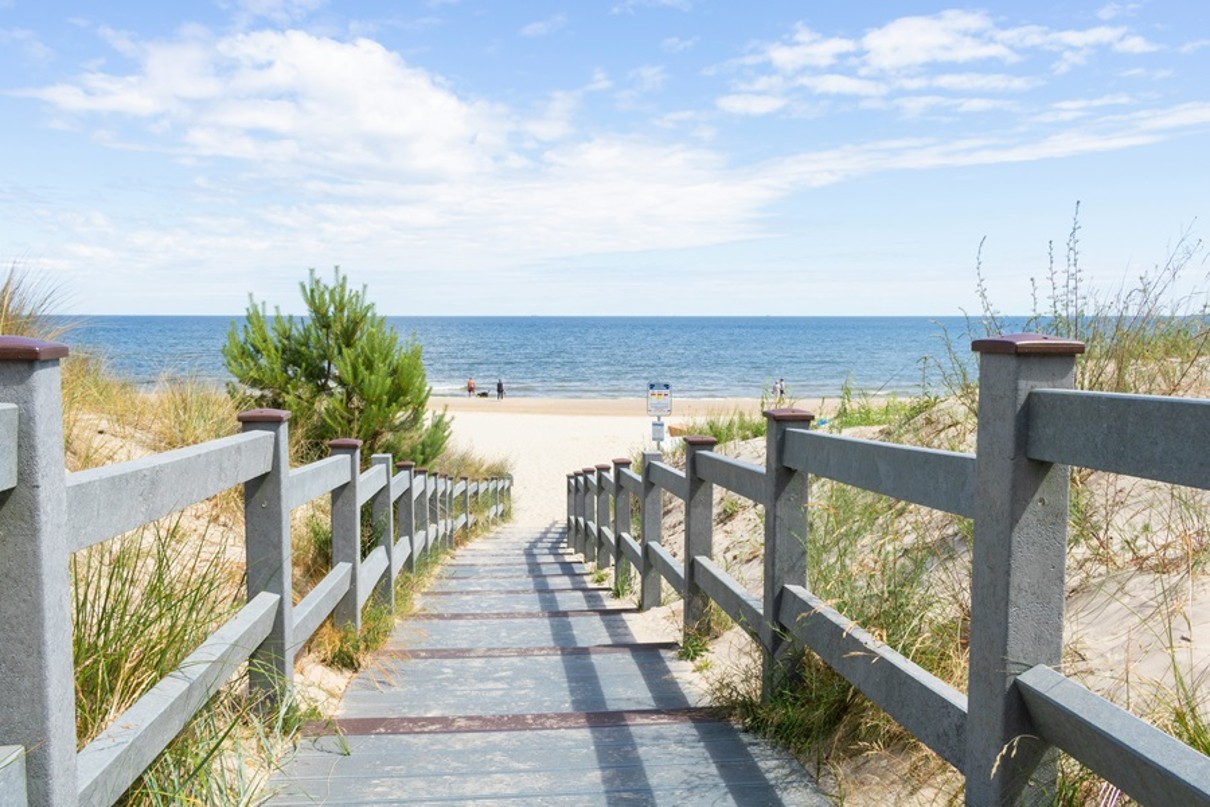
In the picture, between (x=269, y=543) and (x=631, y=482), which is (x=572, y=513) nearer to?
(x=631, y=482)

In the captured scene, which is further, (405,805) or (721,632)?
(721,632)

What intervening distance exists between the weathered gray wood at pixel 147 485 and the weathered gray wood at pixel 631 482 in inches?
170

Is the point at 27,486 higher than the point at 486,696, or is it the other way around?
the point at 27,486

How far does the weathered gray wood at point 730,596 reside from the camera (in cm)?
457

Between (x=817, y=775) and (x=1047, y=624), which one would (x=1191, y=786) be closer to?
(x=1047, y=624)

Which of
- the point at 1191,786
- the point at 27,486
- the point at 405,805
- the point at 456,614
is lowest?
the point at 456,614

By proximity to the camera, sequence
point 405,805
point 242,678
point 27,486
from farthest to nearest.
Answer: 1. point 242,678
2. point 405,805
3. point 27,486

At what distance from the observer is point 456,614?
7.42 m

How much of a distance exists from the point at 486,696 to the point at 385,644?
136 cm

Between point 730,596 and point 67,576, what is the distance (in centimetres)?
321

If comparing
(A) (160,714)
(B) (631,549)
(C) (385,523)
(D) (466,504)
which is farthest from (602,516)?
(A) (160,714)

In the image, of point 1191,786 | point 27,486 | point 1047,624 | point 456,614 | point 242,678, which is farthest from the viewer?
point 456,614

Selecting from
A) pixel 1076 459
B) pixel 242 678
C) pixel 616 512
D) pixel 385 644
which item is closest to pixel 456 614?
pixel 385 644

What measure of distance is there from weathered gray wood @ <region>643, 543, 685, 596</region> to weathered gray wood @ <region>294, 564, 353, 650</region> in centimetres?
187
